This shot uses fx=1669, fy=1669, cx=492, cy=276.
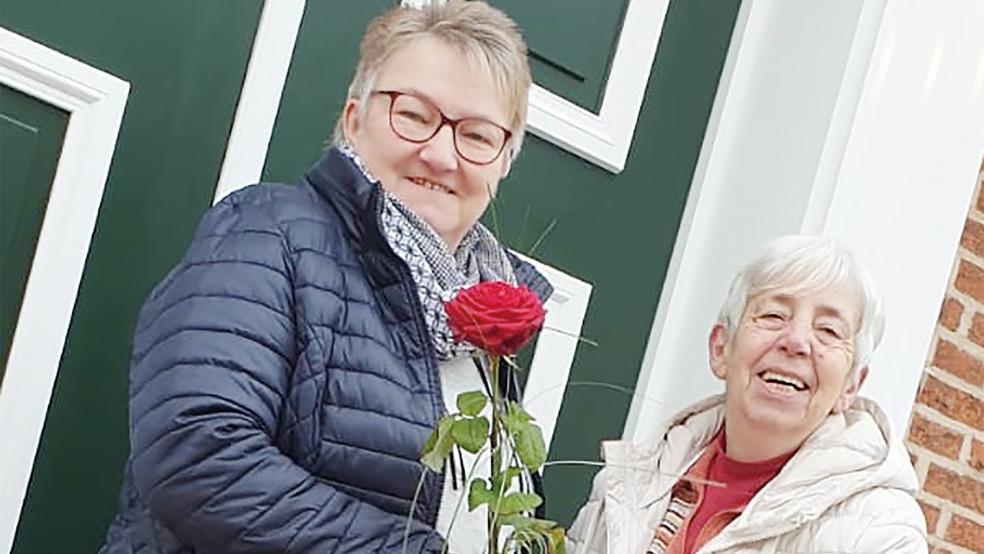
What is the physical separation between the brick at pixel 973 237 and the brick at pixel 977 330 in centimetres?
11

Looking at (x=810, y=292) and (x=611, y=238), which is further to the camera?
(x=611, y=238)

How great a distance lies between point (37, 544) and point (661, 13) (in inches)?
47.8

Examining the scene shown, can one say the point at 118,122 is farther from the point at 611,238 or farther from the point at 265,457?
the point at 611,238

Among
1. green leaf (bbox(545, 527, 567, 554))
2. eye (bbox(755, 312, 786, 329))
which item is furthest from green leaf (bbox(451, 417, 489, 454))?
eye (bbox(755, 312, 786, 329))

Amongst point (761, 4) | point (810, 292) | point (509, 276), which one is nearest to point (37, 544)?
point (509, 276)

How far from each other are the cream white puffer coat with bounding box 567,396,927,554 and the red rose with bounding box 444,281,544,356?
1.32 feet

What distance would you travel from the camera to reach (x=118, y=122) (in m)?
1.96

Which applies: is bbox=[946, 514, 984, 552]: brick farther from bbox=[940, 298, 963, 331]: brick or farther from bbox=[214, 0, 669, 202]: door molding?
bbox=[214, 0, 669, 202]: door molding

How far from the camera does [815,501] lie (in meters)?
1.74

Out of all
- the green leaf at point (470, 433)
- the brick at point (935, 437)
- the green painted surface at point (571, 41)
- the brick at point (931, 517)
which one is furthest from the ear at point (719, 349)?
the brick at point (931, 517)

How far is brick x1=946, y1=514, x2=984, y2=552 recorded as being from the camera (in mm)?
2793

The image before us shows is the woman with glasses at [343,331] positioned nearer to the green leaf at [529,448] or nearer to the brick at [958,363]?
the green leaf at [529,448]

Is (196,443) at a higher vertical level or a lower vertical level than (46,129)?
lower

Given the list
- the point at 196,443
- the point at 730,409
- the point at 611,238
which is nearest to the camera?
the point at 196,443
